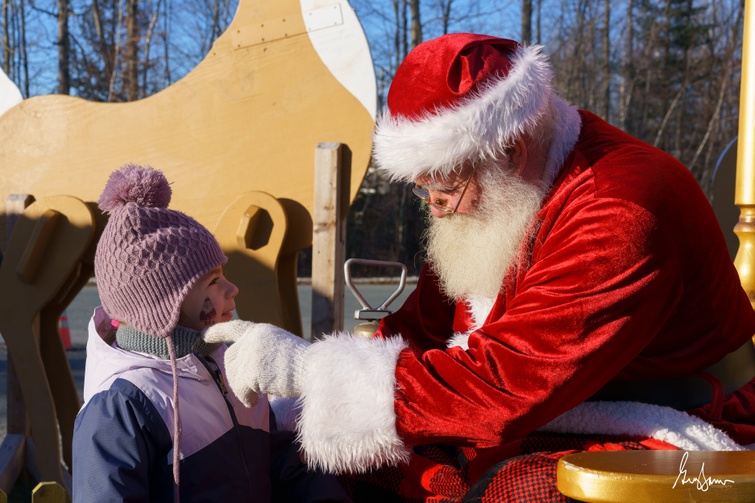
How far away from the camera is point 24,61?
18.2 meters

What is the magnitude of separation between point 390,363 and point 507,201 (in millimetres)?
450

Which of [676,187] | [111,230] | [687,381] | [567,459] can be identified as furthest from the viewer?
[111,230]

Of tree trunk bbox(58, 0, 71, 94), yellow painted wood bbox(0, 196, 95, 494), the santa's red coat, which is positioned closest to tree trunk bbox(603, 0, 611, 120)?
tree trunk bbox(58, 0, 71, 94)

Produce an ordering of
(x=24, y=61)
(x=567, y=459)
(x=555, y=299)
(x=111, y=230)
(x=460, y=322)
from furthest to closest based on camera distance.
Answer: (x=24, y=61) → (x=460, y=322) → (x=111, y=230) → (x=555, y=299) → (x=567, y=459)

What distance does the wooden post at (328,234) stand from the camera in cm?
275

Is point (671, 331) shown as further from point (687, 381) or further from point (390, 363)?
point (390, 363)

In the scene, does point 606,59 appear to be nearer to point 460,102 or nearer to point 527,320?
point 460,102

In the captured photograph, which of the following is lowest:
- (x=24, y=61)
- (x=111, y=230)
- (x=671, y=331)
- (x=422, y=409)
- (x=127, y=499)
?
(x=127, y=499)

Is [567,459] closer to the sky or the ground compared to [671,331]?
closer to the ground

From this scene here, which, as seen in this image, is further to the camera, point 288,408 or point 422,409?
point 288,408

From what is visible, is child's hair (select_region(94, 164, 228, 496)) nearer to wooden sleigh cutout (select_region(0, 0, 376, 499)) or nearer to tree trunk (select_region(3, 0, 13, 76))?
wooden sleigh cutout (select_region(0, 0, 376, 499))

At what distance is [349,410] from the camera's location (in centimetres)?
159

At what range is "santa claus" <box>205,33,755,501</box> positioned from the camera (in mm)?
1508

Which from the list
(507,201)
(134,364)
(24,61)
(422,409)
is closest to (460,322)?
(507,201)
